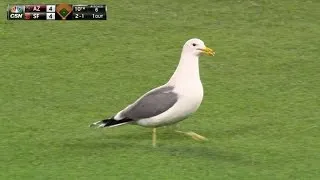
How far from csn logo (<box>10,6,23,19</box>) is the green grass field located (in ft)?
0.32

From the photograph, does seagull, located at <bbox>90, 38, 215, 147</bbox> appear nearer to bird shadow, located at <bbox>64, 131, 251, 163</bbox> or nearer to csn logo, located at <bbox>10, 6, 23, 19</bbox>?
bird shadow, located at <bbox>64, 131, 251, 163</bbox>

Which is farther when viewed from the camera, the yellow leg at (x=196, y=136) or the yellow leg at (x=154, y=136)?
the yellow leg at (x=196, y=136)

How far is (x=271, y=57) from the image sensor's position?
8.62 m

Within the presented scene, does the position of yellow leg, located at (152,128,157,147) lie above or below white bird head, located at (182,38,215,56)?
below

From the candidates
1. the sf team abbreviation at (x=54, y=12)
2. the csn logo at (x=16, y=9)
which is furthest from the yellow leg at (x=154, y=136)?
the csn logo at (x=16, y=9)

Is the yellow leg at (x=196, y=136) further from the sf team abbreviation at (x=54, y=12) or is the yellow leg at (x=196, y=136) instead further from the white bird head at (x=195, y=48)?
the sf team abbreviation at (x=54, y=12)

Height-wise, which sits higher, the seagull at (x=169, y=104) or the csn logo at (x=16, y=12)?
the csn logo at (x=16, y=12)

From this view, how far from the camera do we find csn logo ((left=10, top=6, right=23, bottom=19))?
951 cm

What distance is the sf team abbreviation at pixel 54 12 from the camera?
9.59m

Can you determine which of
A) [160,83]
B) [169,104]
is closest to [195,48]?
[169,104]

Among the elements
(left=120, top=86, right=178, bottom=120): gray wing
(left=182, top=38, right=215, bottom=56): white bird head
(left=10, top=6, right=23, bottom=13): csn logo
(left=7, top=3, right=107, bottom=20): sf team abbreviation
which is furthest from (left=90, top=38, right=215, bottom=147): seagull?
(left=10, top=6, right=23, bottom=13): csn logo

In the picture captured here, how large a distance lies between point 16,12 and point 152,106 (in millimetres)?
3798

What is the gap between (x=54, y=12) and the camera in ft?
32.1

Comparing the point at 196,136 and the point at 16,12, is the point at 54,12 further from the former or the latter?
the point at 196,136
